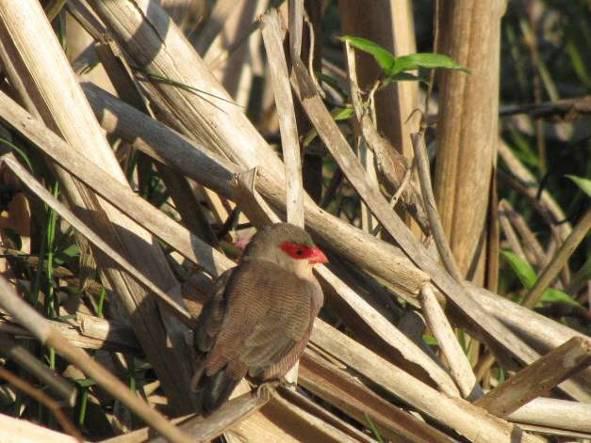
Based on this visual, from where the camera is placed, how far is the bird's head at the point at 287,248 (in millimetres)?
3516

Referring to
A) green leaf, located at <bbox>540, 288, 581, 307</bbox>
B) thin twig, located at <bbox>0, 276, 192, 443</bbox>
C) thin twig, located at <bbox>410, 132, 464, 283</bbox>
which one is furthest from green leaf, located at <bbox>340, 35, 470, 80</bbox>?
thin twig, located at <bbox>0, 276, 192, 443</bbox>

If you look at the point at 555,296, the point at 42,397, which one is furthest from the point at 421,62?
the point at 42,397

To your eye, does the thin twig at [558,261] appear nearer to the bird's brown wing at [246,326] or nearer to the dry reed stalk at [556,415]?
the dry reed stalk at [556,415]

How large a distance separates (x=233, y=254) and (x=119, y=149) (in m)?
0.58

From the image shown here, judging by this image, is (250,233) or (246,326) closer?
(246,326)

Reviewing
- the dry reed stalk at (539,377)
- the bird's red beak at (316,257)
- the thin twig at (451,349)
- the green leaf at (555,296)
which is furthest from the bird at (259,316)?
the green leaf at (555,296)

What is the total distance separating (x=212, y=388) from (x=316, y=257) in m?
0.61

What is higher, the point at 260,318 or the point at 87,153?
the point at 87,153

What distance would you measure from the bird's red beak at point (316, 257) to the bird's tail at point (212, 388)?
447 millimetres

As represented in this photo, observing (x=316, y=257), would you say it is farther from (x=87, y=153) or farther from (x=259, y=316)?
(x=87, y=153)

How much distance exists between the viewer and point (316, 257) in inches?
142

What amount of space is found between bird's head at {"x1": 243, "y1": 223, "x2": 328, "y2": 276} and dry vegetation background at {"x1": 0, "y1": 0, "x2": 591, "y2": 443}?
0.06 meters

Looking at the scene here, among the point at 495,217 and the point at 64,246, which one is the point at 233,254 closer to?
the point at 64,246

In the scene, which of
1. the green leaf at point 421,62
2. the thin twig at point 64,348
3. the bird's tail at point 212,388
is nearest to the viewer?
the thin twig at point 64,348
